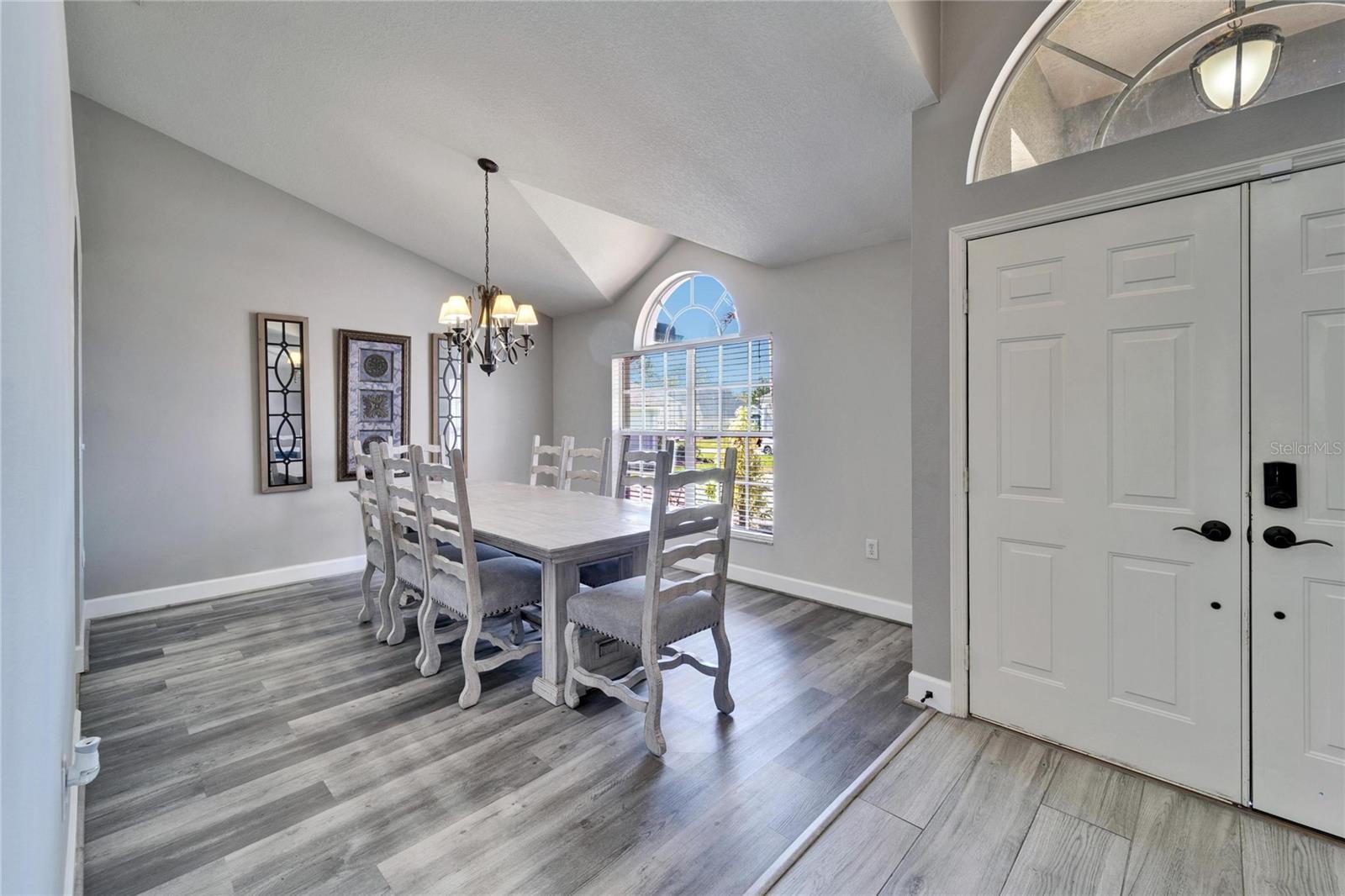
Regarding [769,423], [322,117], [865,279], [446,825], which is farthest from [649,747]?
[322,117]

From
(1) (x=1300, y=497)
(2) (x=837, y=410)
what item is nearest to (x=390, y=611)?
(2) (x=837, y=410)

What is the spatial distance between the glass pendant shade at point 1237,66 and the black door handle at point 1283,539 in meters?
1.33

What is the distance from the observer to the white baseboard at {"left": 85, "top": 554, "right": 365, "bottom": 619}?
148 inches

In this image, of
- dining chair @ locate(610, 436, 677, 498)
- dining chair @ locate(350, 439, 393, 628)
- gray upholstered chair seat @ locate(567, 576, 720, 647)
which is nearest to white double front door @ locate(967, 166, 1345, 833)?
gray upholstered chair seat @ locate(567, 576, 720, 647)

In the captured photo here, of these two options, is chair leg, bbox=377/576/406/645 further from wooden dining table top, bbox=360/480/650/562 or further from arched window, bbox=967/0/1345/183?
arched window, bbox=967/0/1345/183

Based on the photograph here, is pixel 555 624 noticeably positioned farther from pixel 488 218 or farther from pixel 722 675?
pixel 488 218

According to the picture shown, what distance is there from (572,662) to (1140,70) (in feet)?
10.0

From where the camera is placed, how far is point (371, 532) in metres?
3.45

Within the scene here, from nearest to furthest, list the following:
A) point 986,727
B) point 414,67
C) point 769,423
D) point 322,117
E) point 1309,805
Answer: point 1309,805 → point 986,727 → point 414,67 → point 322,117 → point 769,423

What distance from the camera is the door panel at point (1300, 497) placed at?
1733 mm

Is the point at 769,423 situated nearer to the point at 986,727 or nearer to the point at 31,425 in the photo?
the point at 986,727

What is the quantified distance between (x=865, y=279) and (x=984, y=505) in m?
1.83

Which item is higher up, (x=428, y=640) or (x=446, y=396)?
(x=446, y=396)

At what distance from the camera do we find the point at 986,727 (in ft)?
7.78
